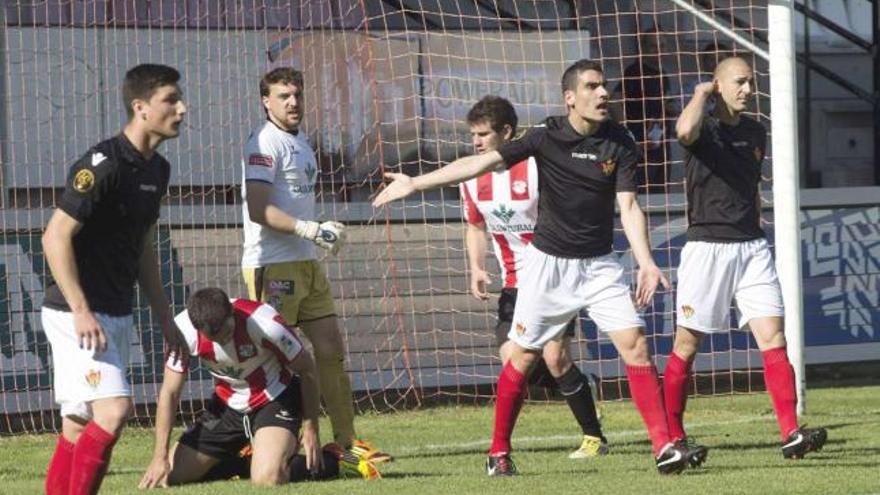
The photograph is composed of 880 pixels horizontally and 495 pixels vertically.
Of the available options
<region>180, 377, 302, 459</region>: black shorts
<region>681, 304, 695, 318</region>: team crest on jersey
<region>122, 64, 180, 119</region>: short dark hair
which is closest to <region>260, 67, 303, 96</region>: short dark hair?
<region>180, 377, 302, 459</region>: black shorts

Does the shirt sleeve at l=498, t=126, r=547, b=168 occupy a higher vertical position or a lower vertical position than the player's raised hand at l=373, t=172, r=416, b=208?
higher

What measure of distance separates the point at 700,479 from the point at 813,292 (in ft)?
24.6

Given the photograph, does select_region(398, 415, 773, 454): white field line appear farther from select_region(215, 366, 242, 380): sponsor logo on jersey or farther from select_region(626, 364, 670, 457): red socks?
select_region(626, 364, 670, 457): red socks

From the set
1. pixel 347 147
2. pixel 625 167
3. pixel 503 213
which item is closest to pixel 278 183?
pixel 503 213

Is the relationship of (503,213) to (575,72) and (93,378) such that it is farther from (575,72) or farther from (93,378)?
(93,378)

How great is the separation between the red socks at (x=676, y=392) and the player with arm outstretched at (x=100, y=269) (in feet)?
11.1

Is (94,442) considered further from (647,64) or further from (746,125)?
(647,64)

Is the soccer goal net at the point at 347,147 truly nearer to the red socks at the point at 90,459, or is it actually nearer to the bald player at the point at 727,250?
the bald player at the point at 727,250

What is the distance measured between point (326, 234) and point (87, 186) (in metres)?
2.01

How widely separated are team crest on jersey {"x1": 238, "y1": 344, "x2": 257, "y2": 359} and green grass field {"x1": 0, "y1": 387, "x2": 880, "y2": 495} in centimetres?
67

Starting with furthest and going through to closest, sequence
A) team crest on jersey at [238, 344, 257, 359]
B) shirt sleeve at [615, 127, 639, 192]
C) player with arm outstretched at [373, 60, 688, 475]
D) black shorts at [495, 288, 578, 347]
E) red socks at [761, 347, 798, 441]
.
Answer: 1. black shorts at [495, 288, 578, 347]
2. red socks at [761, 347, 798, 441]
3. team crest on jersey at [238, 344, 257, 359]
4. shirt sleeve at [615, 127, 639, 192]
5. player with arm outstretched at [373, 60, 688, 475]

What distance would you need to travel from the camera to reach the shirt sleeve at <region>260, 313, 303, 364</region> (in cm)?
947

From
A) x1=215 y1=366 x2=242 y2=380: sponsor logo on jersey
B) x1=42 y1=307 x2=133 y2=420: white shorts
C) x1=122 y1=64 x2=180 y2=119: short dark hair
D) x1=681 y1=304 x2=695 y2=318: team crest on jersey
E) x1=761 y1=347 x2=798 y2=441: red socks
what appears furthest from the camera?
x1=681 y1=304 x2=695 y2=318: team crest on jersey

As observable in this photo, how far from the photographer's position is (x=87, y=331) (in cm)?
749
